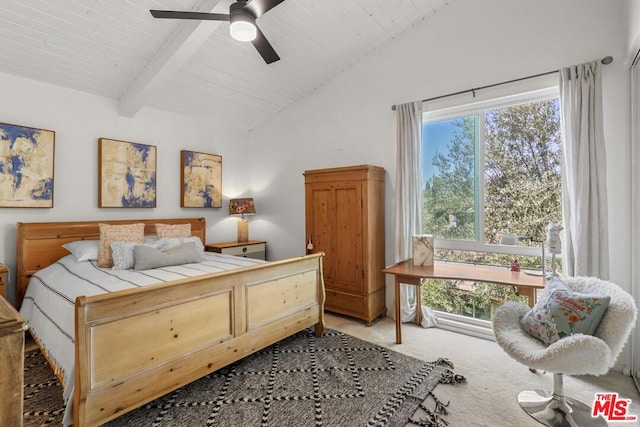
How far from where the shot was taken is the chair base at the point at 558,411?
5.95 ft

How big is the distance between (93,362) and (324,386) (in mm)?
1414

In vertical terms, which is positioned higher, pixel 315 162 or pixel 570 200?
pixel 315 162

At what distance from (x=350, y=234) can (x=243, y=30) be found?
2184 millimetres

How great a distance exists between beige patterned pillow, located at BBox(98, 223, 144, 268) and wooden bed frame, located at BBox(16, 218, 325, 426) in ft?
1.85

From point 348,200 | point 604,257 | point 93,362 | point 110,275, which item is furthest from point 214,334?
point 604,257

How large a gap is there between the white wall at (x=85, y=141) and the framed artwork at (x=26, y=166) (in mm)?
85

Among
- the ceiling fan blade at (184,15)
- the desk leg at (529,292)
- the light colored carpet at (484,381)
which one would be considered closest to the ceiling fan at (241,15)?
the ceiling fan blade at (184,15)

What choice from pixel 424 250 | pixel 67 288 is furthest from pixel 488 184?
pixel 67 288

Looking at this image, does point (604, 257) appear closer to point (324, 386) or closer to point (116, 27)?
point (324, 386)

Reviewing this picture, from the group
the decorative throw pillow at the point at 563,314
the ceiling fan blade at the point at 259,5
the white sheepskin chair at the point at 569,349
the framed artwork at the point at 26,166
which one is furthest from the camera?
the framed artwork at the point at 26,166

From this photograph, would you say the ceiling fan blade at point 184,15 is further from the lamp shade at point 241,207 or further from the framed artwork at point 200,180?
the lamp shade at point 241,207

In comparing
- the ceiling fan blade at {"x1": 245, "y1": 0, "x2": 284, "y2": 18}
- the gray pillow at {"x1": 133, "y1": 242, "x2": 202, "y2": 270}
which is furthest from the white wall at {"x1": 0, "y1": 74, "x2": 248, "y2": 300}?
the ceiling fan blade at {"x1": 245, "y1": 0, "x2": 284, "y2": 18}

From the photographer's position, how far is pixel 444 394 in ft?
7.02

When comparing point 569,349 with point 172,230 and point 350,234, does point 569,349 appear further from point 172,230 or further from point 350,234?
point 172,230
